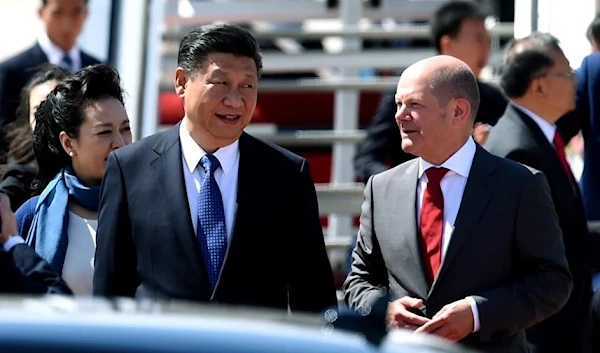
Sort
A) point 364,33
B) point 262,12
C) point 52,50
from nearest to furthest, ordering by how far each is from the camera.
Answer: point 52,50 < point 364,33 < point 262,12

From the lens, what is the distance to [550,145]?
6.58 meters

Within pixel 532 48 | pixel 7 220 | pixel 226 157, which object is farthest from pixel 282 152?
pixel 532 48

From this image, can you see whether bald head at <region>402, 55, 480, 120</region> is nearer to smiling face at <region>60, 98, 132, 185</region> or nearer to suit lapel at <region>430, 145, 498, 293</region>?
suit lapel at <region>430, 145, 498, 293</region>

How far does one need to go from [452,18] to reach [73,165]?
2755 millimetres

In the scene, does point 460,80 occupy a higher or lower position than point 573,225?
higher

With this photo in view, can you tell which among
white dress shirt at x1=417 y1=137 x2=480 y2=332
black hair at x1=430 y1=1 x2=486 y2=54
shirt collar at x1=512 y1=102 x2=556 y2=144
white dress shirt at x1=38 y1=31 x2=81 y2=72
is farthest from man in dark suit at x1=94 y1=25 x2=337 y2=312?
white dress shirt at x1=38 y1=31 x2=81 y2=72

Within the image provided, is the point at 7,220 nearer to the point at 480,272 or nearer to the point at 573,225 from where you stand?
the point at 480,272

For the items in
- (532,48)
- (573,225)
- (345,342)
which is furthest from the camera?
(532,48)

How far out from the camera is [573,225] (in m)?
6.38

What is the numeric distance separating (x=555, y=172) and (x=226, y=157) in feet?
5.89

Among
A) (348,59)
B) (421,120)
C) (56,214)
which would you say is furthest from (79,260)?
(348,59)

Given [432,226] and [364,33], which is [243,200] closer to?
[432,226]

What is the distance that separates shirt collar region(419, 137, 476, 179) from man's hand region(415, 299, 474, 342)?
1.64ft

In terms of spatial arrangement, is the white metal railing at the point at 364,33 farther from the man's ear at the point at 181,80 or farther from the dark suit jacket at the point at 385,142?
the man's ear at the point at 181,80
